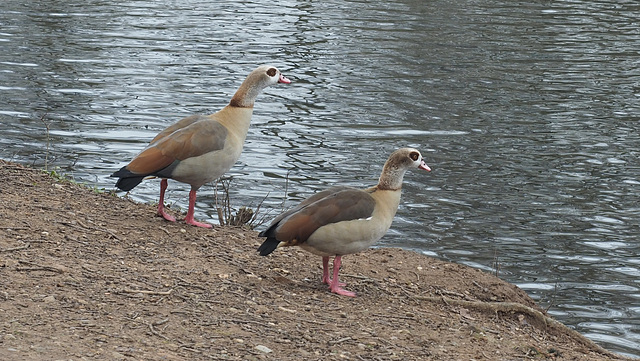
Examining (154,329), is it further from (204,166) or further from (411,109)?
(411,109)

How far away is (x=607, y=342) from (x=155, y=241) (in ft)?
13.8

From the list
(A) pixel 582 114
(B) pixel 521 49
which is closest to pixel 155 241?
(A) pixel 582 114

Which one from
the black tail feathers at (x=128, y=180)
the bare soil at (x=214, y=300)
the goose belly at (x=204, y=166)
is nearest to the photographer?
the bare soil at (x=214, y=300)

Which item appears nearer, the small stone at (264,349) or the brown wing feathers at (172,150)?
the small stone at (264,349)

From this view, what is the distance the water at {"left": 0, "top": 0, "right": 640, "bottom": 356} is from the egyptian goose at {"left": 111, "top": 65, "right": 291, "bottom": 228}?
9.04ft

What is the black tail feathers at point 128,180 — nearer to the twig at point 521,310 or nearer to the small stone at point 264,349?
the twig at point 521,310

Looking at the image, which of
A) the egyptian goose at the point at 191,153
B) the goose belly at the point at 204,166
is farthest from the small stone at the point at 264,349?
the goose belly at the point at 204,166

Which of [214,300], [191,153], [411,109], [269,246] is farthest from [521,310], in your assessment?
[411,109]

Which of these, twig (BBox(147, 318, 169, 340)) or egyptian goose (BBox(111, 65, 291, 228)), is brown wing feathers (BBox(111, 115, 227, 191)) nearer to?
egyptian goose (BBox(111, 65, 291, 228))

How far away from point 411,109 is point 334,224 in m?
11.1

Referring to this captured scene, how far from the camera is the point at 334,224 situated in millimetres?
7094

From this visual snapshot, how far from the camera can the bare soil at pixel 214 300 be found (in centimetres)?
580

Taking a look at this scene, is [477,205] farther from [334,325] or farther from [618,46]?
[618,46]

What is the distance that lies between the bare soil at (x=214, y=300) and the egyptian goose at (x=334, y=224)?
1.25ft
